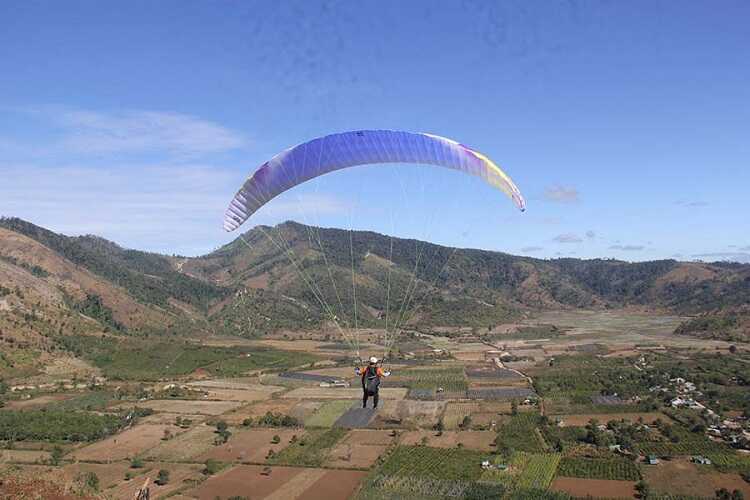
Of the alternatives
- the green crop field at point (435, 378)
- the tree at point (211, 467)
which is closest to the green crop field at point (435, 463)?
the tree at point (211, 467)

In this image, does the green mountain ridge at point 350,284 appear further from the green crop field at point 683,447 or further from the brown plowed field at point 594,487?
the brown plowed field at point 594,487

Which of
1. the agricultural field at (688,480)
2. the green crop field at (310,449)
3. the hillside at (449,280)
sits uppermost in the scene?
the hillside at (449,280)

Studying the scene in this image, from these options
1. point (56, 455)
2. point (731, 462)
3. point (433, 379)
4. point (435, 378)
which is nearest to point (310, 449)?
point (56, 455)

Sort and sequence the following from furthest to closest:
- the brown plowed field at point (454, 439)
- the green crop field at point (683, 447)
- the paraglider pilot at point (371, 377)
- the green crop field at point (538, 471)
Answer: the brown plowed field at point (454, 439) < the green crop field at point (683, 447) < the green crop field at point (538, 471) < the paraglider pilot at point (371, 377)

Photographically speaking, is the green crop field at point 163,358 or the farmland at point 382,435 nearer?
the farmland at point 382,435

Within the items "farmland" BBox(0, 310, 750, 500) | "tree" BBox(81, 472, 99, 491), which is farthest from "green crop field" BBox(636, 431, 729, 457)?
"tree" BBox(81, 472, 99, 491)

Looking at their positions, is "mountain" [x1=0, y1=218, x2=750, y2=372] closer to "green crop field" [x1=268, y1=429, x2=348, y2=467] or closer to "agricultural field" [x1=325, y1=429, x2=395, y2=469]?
"agricultural field" [x1=325, y1=429, x2=395, y2=469]

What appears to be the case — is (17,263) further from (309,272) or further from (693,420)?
(693,420)
